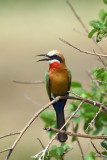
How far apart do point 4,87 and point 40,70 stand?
2.90 feet

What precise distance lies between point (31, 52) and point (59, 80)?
24.6 ft

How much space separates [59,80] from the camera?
3.63m

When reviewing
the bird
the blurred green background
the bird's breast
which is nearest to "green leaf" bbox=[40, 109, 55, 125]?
the bird

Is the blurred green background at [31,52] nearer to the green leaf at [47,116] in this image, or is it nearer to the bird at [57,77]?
the bird at [57,77]

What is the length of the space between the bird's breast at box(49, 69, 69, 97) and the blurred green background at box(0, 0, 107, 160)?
299 cm

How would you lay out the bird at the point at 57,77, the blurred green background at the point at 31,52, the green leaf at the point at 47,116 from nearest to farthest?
1. the green leaf at the point at 47,116
2. the bird at the point at 57,77
3. the blurred green background at the point at 31,52

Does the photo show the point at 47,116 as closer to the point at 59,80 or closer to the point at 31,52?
the point at 59,80

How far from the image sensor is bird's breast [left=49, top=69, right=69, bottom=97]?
11.9 ft

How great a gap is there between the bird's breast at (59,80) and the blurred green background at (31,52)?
2994mm

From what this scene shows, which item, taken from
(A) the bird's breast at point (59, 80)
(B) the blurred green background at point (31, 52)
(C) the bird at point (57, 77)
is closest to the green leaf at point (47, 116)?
(C) the bird at point (57, 77)

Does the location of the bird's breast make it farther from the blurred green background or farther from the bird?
the blurred green background

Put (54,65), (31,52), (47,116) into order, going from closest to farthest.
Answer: (47,116)
(54,65)
(31,52)

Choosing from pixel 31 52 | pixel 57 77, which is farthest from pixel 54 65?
pixel 31 52

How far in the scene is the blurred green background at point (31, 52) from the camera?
25.6 feet
